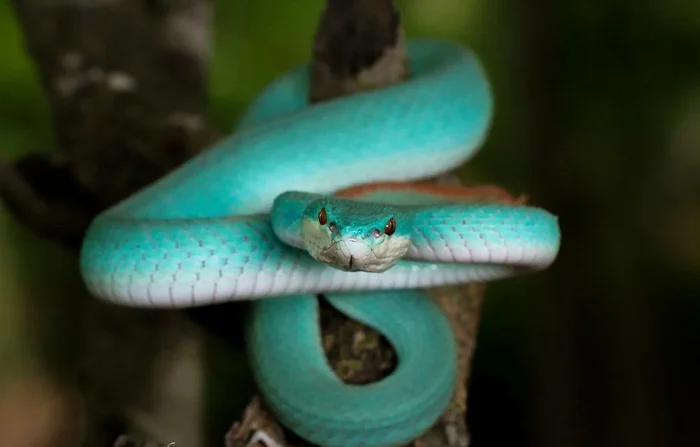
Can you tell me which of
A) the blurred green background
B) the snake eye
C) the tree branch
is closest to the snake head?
the snake eye

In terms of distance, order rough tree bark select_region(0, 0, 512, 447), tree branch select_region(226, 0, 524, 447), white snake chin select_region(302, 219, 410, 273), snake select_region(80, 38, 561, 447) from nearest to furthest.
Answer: white snake chin select_region(302, 219, 410, 273) < snake select_region(80, 38, 561, 447) < tree branch select_region(226, 0, 524, 447) < rough tree bark select_region(0, 0, 512, 447)

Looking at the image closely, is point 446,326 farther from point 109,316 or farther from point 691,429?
point 691,429

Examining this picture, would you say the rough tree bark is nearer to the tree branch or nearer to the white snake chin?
the tree branch

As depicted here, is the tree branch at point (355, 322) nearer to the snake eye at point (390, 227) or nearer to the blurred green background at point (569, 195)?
the snake eye at point (390, 227)

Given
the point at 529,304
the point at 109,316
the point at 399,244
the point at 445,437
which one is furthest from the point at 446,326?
the point at 529,304

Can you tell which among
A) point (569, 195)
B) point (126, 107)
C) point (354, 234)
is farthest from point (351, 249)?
point (569, 195)

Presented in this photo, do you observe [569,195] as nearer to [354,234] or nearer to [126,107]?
[126,107]

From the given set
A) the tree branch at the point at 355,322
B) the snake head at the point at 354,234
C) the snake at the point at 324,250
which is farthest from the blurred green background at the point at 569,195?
the snake head at the point at 354,234
